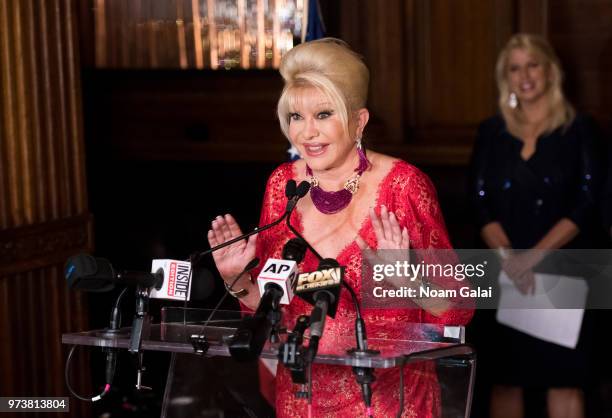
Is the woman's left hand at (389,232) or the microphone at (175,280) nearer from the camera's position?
the microphone at (175,280)

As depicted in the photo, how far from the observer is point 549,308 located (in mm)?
4164

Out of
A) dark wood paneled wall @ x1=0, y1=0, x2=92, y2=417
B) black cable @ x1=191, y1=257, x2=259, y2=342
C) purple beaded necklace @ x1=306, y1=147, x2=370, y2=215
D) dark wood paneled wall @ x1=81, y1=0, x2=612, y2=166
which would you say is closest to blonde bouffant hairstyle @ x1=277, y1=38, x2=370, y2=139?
purple beaded necklace @ x1=306, y1=147, x2=370, y2=215

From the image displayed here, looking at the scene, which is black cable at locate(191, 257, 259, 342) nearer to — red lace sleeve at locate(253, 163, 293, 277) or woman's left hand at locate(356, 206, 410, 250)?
red lace sleeve at locate(253, 163, 293, 277)

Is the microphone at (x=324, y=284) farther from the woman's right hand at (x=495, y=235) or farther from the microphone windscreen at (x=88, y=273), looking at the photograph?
the woman's right hand at (x=495, y=235)

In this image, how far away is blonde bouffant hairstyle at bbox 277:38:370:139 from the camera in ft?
7.97

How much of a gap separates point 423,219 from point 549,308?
1893 mm

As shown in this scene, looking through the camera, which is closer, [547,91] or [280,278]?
[280,278]

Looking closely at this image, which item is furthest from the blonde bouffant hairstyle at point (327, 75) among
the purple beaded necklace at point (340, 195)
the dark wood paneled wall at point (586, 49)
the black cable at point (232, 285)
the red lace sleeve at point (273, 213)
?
the dark wood paneled wall at point (586, 49)

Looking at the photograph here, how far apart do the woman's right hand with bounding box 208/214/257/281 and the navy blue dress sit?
6.65ft

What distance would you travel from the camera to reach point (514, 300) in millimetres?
4195

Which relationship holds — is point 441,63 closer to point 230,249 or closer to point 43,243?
point 43,243

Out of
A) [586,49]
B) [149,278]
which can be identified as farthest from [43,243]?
[586,49]

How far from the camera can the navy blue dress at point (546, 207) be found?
4.16 metres

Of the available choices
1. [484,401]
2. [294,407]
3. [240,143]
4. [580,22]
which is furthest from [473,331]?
[294,407]
